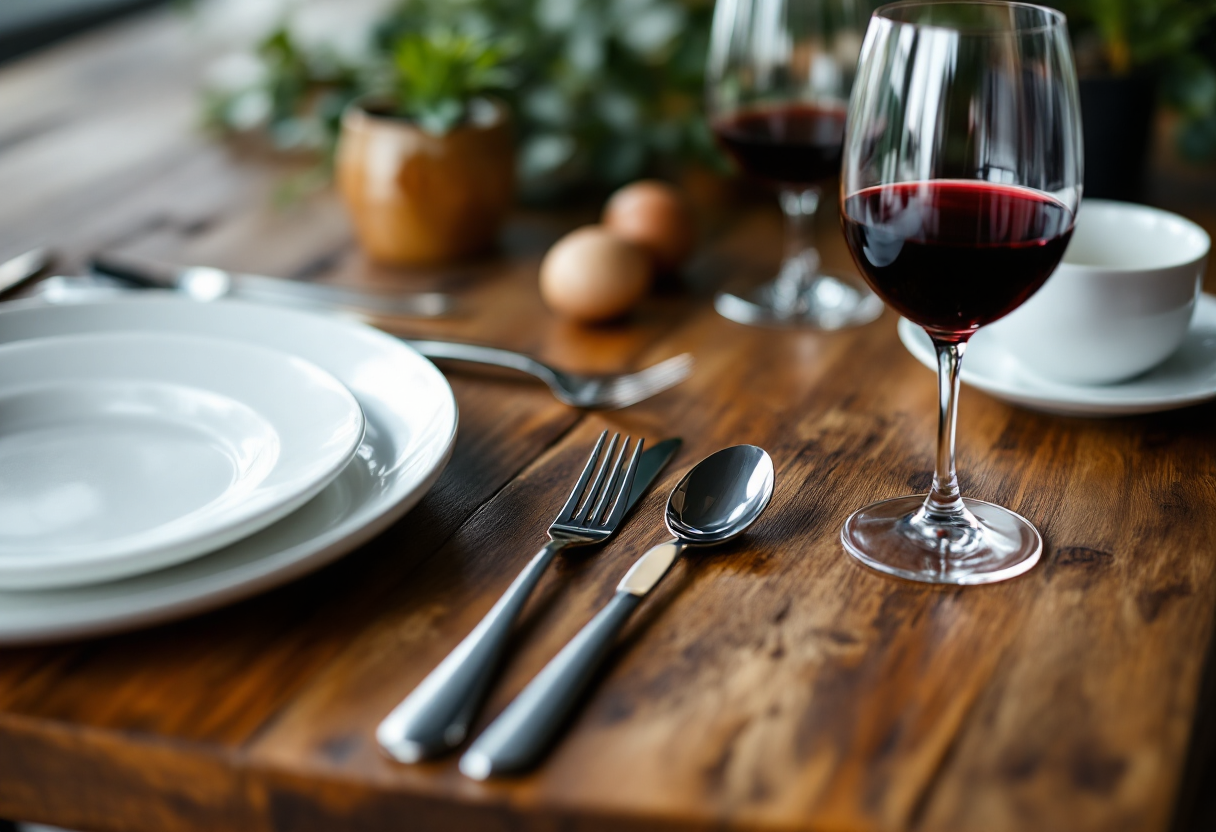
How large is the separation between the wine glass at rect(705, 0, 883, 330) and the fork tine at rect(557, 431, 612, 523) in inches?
14.3

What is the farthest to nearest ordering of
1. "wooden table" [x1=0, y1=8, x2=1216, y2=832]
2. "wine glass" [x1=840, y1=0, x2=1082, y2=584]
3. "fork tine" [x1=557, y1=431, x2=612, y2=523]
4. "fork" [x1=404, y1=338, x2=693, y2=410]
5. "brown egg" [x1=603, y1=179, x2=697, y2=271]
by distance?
"brown egg" [x1=603, y1=179, x2=697, y2=271], "fork" [x1=404, y1=338, x2=693, y2=410], "fork tine" [x1=557, y1=431, x2=612, y2=523], "wine glass" [x1=840, y1=0, x2=1082, y2=584], "wooden table" [x1=0, y1=8, x2=1216, y2=832]

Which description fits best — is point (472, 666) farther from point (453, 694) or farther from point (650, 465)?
point (650, 465)

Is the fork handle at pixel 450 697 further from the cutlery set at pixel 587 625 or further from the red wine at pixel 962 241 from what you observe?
the red wine at pixel 962 241

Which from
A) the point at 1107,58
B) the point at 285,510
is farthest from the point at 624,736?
the point at 1107,58

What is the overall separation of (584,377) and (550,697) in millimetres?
461

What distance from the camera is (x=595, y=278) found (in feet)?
3.62

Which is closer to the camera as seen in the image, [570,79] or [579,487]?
[579,487]

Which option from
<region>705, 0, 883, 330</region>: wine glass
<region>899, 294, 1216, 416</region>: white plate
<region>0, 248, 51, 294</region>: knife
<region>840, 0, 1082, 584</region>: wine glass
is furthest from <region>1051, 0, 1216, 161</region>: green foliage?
<region>0, 248, 51, 294</region>: knife

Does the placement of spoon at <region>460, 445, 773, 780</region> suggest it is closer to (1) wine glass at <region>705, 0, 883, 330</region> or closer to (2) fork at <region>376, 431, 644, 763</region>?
(2) fork at <region>376, 431, 644, 763</region>

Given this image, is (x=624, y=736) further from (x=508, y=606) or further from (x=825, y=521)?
(x=825, y=521)

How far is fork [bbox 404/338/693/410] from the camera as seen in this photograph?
0.95 metres

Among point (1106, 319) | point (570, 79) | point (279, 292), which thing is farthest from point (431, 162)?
point (1106, 319)

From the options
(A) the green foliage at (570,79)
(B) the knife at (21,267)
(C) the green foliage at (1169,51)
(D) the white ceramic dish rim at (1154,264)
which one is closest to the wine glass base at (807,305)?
(D) the white ceramic dish rim at (1154,264)

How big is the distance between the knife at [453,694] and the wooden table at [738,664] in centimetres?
1
